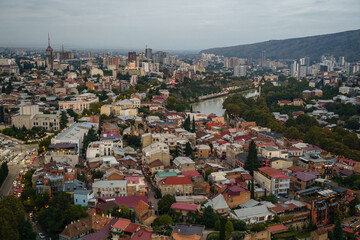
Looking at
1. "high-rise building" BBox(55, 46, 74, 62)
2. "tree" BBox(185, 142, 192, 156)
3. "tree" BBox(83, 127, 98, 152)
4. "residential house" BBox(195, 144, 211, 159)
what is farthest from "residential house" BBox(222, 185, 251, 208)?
"high-rise building" BBox(55, 46, 74, 62)

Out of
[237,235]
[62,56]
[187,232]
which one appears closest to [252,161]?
[237,235]

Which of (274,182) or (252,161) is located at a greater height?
(252,161)

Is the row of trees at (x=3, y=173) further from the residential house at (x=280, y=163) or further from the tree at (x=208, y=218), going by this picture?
the residential house at (x=280, y=163)

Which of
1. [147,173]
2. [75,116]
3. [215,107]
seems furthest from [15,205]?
[215,107]

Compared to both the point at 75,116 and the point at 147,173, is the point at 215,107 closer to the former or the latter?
the point at 75,116

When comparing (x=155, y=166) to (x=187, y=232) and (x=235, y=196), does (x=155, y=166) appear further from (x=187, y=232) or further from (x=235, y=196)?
(x=187, y=232)

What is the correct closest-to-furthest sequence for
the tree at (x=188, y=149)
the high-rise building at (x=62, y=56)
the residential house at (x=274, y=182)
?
the residential house at (x=274, y=182), the tree at (x=188, y=149), the high-rise building at (x=62, y=56)

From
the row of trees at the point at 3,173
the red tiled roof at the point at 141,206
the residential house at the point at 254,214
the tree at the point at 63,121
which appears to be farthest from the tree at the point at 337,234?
the tree at the point at 63,121
